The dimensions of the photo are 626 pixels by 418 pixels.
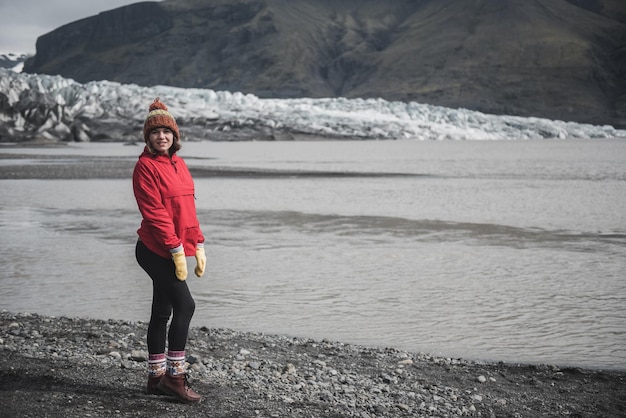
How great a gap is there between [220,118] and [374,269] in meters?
78.4

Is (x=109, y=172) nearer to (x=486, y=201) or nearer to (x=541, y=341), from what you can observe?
(x=486, y=201)

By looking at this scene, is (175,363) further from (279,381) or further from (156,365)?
(279,381)

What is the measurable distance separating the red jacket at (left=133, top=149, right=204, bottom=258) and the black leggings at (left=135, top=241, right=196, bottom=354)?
7 cm

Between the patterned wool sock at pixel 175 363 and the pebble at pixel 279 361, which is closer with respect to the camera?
the patterned wool sock at pixel 175 363

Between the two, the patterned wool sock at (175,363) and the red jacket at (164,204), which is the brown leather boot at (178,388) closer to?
the patterned wool sock at (175,363)

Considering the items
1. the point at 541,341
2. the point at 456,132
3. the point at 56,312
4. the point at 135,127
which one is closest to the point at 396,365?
the point at 541,341

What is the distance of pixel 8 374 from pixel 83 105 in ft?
260

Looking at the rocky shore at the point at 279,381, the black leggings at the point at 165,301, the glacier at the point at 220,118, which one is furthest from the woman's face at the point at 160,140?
the glacier at the point at 220,118

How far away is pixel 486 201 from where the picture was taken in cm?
2061

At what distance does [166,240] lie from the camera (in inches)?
185

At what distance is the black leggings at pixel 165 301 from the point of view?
4.83 metres

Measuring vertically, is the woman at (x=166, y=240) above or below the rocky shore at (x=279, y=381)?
above

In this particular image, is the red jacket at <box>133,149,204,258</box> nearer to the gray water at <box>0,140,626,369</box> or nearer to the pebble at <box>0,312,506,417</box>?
the pebble at <box>0,312,506,417</box>

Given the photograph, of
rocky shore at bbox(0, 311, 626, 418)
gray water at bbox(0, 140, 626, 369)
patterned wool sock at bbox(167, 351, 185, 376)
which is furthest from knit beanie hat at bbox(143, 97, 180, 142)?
gray water at bbox(0, 140, 626, 369)
